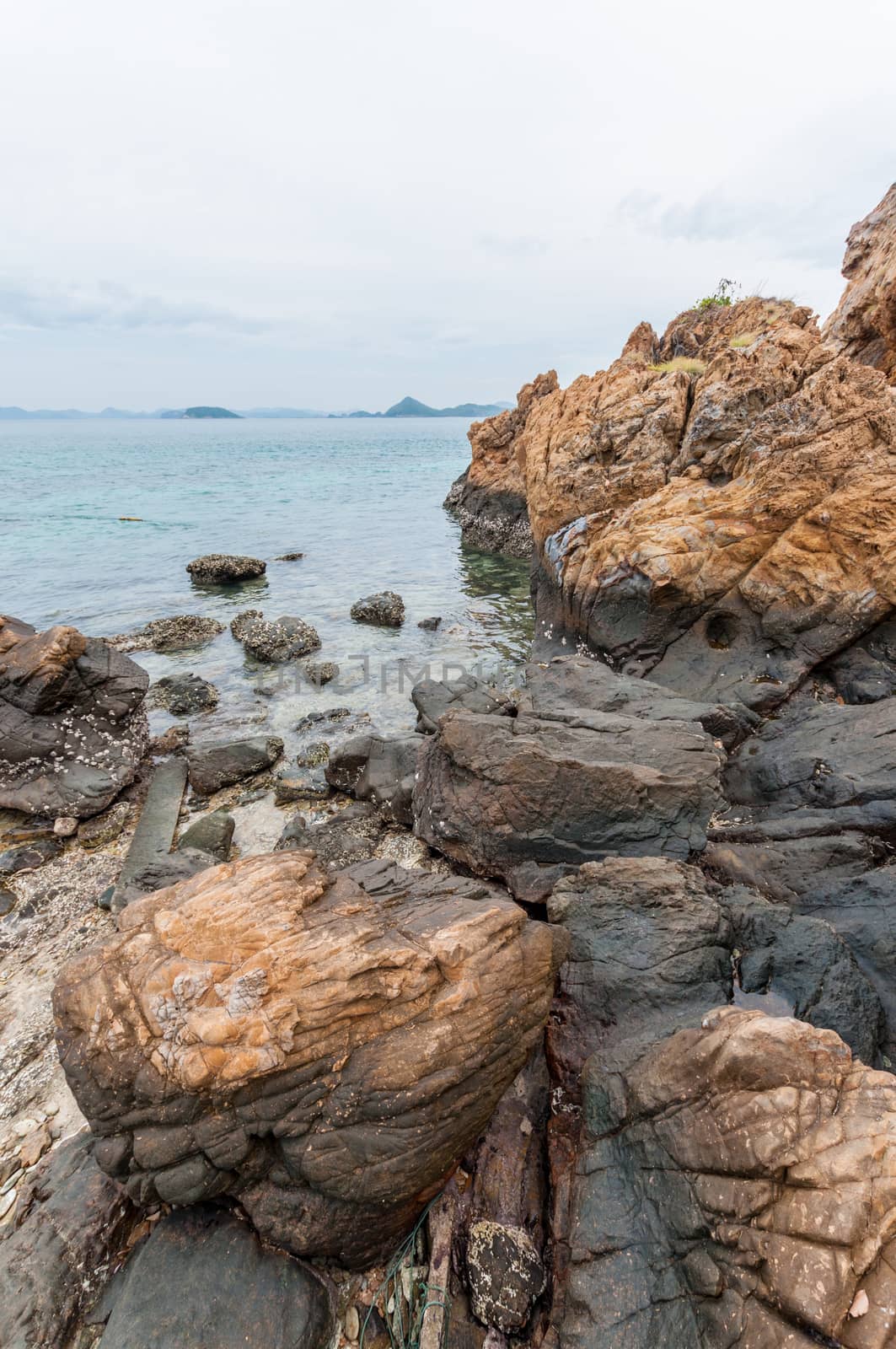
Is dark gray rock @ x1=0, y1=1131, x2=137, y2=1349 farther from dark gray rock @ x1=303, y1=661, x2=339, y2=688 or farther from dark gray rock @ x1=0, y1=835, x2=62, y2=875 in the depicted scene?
dark gray rock @ x1=303, y1=661, x2=339, y2=688

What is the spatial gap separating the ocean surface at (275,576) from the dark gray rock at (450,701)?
1.26 metres

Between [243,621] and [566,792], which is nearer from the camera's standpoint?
[566,792]

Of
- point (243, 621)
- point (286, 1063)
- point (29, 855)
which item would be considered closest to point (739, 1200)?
point (286, 1063)

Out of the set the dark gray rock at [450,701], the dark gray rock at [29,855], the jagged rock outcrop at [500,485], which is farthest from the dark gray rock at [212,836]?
the jagged rock outcrop at [500,485]

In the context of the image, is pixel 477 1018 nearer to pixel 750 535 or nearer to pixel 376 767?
pixel 376 767

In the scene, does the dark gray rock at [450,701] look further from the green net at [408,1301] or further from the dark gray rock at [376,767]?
the green net at [408,1301]

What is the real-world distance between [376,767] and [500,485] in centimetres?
2821

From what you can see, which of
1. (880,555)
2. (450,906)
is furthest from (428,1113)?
(880,555)

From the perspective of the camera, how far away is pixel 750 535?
12.1 metres

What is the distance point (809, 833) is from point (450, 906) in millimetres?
5203

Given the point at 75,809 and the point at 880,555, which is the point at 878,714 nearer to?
the point at 880,555

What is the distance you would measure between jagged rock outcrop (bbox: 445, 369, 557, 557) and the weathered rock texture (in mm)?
16844

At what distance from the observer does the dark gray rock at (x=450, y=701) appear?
12633mm

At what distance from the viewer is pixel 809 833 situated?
289 inches
